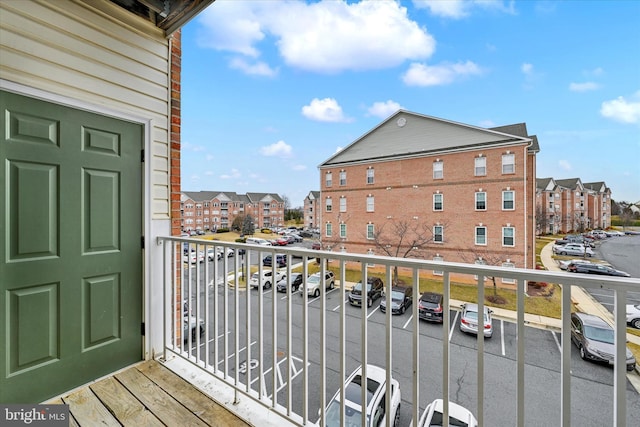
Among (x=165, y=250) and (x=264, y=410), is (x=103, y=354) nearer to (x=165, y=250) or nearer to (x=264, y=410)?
(x=165, y=250)

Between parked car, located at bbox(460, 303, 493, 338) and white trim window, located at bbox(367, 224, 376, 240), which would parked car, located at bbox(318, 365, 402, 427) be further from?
white trim window, located at bbox(367, 224, 376, 240)

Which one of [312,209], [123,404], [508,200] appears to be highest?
[508,200]

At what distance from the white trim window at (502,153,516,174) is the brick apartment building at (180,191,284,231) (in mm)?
6277

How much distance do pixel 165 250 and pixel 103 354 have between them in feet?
2.38

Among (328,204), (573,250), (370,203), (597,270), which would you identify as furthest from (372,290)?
(328,204)

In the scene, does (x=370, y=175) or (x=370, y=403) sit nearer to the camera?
(x=370, y=403)

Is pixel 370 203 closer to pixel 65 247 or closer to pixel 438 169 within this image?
pixel 438 169

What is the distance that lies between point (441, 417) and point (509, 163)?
6550 millimetres

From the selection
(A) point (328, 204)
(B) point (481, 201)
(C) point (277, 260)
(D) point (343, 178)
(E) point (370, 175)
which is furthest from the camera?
(A) point (328, 204)

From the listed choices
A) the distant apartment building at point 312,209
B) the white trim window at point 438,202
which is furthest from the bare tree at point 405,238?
the distant apartment building at point 312,209

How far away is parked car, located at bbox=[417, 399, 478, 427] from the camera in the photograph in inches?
43.6

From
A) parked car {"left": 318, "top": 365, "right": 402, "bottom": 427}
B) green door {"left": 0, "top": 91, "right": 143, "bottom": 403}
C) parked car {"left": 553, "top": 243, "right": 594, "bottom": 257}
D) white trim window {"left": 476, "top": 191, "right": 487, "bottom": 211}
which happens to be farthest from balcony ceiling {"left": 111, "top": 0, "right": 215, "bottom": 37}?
white trim window {"left": 476, "top": 191, "right": 487, "bottom": 211}

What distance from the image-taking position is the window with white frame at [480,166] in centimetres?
650

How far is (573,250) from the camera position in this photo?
15.0ft
